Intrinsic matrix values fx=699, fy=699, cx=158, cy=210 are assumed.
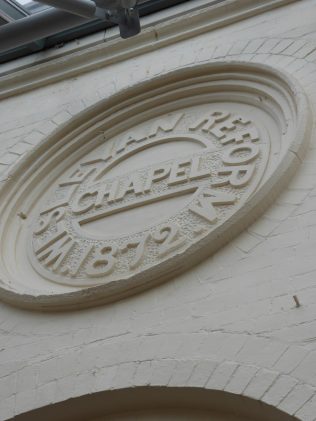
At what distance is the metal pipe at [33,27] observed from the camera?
533cm

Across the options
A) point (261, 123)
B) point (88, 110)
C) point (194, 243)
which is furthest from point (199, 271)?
point (88, 110)

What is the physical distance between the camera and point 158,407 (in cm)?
350

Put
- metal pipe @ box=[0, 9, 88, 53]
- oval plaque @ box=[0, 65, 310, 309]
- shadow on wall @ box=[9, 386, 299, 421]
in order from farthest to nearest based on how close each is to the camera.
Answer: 1. metal pipe @ box=[0, 9, 88, 53]
2. oval plaque @ box=[0, 65, 310, 309]
3. shadow on wall @ box=[9, 386, 299, 421]

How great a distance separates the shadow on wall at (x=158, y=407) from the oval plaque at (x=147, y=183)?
664 mm

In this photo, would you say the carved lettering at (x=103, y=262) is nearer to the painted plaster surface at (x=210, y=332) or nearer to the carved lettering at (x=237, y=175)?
the painted plaster surface at (x=210, y=332)

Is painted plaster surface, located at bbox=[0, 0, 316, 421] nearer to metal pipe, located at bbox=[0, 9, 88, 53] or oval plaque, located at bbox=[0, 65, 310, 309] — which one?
oval plaque, located at bbox=[0, 65, 310, 309]

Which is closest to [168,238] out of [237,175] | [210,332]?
[237,175]

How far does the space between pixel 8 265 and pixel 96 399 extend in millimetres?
1514

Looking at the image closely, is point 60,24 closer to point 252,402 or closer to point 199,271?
point 199,271

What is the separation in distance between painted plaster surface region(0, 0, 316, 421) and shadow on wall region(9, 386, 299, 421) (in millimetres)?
44

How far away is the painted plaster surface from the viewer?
3219 mm

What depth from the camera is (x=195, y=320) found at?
3648 mm

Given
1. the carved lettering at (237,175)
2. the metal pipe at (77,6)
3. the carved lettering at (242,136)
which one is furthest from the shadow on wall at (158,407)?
the metal pipe at (77,6)

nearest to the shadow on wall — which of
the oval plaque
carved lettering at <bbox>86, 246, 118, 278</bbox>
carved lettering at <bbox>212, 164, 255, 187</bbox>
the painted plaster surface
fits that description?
the painted plaster surface
